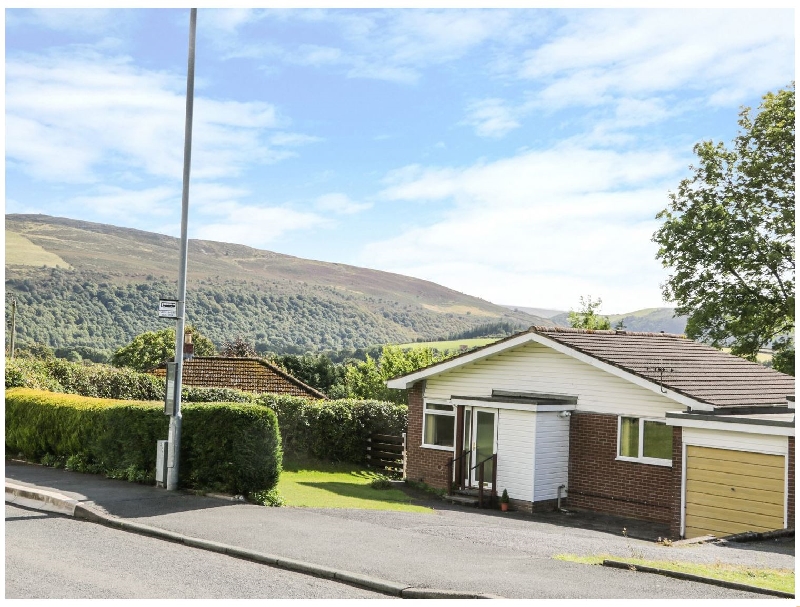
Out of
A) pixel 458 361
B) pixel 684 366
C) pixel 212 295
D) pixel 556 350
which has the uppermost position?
pixel 212 295

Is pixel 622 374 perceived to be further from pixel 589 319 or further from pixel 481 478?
pixel 589 319

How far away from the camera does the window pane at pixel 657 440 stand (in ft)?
66.5

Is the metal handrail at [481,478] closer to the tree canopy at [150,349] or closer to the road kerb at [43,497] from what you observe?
the road kerb at [43,497]

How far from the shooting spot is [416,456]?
25.0 m

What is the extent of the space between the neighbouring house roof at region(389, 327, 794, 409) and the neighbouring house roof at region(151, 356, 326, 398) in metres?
12.9

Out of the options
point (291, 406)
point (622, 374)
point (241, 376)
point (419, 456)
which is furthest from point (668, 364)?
point (241, 376)

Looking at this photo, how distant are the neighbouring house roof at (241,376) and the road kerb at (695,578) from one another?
26717mm

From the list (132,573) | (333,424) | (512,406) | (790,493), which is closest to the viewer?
(132,573)

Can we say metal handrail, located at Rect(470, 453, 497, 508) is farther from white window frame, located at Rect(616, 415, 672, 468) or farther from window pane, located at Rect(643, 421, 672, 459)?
window pane, located at Rect(643, 421, 672, 459)

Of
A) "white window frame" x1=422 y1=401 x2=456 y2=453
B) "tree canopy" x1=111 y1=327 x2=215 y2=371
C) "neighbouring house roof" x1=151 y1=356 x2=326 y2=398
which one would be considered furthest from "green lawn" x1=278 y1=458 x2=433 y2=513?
"tree canopy" x1=111 y1=327 x2=215 y2=371

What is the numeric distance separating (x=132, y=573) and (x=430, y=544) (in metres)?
4.16

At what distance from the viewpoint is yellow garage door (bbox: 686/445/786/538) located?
56.4 ft

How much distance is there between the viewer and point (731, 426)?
57.9 ft

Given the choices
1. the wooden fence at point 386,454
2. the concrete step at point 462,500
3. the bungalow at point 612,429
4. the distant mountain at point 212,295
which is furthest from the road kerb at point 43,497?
the distant mountain at point 212,295
